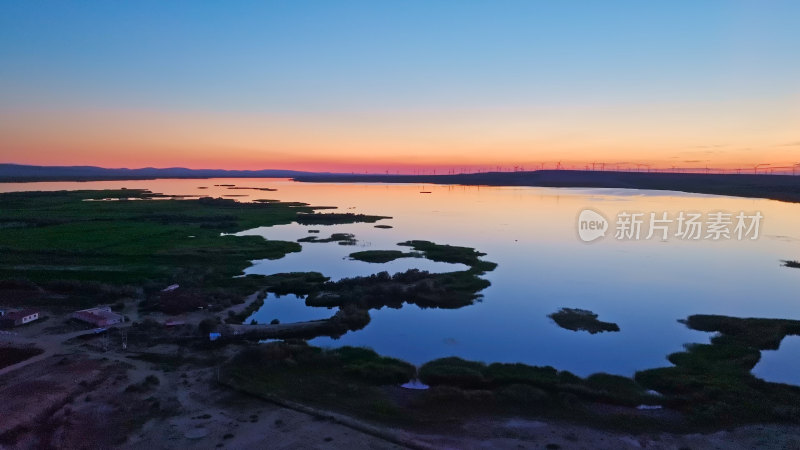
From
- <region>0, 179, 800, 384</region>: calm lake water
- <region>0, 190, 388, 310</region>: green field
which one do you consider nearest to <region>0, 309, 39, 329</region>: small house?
<region>0, 190, 388, 310</region>: green field

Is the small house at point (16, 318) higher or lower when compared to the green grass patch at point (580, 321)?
higher

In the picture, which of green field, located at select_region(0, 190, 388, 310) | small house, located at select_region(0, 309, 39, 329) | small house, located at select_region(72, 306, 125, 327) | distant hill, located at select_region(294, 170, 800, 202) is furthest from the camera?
distant hill, located at select_region(294, 170, 800, 202)

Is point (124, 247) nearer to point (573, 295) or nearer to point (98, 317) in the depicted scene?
point (98, 317)

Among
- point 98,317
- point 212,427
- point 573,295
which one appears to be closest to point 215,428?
point 212,427

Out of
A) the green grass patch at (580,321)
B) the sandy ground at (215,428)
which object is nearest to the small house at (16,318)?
the sandy ground at (215,428)

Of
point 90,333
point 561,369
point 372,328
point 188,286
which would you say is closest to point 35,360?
point 90,333

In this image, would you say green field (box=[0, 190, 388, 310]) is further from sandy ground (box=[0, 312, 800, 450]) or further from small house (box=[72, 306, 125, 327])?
sandy ground (box=[0, 312, 800, 450])

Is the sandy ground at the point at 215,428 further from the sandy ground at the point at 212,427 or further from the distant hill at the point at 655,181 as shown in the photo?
the distant hill at the point at 655,181

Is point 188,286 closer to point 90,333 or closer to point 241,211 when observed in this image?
point 90,333

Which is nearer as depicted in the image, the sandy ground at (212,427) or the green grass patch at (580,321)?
the sandy ground at (212,427)
